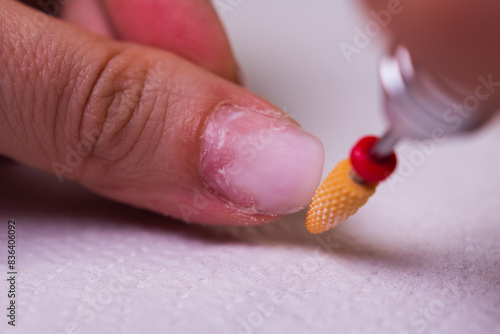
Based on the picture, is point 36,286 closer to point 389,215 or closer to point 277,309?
point 277,309

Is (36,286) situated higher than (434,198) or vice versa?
(434,198)

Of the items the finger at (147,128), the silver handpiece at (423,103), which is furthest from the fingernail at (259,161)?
the silver handpiece at (423,103)

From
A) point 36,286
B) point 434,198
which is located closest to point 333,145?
point 434,198

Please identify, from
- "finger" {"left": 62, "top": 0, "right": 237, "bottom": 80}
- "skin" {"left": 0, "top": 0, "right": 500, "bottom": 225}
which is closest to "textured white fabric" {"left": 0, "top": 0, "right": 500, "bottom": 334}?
"skin" {"left": 0, "top": 0, "right": 500, "bottom": 225}

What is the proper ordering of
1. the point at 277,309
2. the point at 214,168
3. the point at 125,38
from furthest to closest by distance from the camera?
the point at 125,38
the point at 214,168
the point at 277,309

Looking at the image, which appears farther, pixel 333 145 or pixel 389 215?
pixel 333 145

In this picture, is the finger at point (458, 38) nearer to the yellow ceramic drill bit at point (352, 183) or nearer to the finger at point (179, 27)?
the yellow ceramic drill bit at point (352, 183)

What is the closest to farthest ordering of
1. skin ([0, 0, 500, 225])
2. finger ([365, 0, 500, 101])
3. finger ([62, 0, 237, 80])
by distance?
finger ([365, 0, 500, 101]) → skin ([0, 0, 500, 225]) → finger ([62, 0, 237, 80])

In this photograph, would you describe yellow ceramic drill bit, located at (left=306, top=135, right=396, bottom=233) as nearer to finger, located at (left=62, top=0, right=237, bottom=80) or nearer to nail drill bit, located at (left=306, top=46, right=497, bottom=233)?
nail drill bit, located at (left=306, top=46, right=497, bottom=233)
